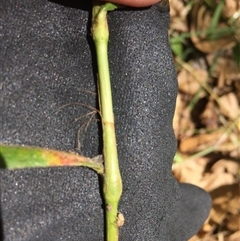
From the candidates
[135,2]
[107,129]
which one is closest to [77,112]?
[107,129]

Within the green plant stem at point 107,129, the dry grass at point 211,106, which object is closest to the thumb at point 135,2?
the green plant stem at point 107,129

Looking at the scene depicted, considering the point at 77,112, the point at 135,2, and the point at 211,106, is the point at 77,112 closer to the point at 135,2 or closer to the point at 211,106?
the point at 135,2

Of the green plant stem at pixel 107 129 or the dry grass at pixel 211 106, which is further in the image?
the dry grass at pixel 211 106

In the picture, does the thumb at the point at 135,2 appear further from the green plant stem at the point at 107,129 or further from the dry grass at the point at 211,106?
the dry grass at the point at 211,106

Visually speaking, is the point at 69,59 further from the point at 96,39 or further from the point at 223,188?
the point at 223,188

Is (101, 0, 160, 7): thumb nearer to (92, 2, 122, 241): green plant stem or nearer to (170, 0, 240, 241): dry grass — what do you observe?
(92, 2, 122, 241): green plant stem

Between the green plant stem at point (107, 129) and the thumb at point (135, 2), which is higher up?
the thumb at point (135, 2)
